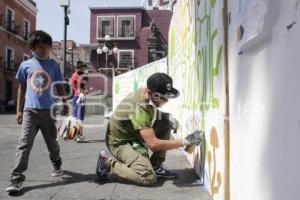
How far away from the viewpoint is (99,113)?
27344 millimetres

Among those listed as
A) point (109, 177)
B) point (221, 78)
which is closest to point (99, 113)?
point (109, 177)

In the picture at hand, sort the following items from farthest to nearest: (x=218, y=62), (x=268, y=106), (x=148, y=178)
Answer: (x=148, y=178) → (x=218, y=62) → (x=268, y=106)

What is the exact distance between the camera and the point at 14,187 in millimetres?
4387

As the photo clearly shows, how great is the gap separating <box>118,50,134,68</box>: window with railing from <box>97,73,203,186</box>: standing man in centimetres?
4065

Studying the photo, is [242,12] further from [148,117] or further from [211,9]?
[148,117]

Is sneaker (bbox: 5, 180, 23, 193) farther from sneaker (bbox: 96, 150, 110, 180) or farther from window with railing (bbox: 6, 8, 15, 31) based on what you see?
window with railing (bbox: 6, 8, 15, 31)

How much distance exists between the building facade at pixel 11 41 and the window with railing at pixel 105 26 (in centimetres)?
763

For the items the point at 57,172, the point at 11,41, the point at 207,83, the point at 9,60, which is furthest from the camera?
the point at 11,41

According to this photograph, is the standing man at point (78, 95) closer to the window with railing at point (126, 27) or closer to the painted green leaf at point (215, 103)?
the painted green leaf at point (215, 103)

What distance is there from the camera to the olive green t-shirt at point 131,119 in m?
4.73

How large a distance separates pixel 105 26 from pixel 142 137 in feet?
143

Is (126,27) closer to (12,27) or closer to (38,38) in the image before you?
(12,27)

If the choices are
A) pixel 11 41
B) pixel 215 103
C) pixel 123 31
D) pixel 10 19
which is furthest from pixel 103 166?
pixel 123 31

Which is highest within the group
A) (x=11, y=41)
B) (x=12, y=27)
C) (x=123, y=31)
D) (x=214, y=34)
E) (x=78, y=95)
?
(x=123, y=31)
